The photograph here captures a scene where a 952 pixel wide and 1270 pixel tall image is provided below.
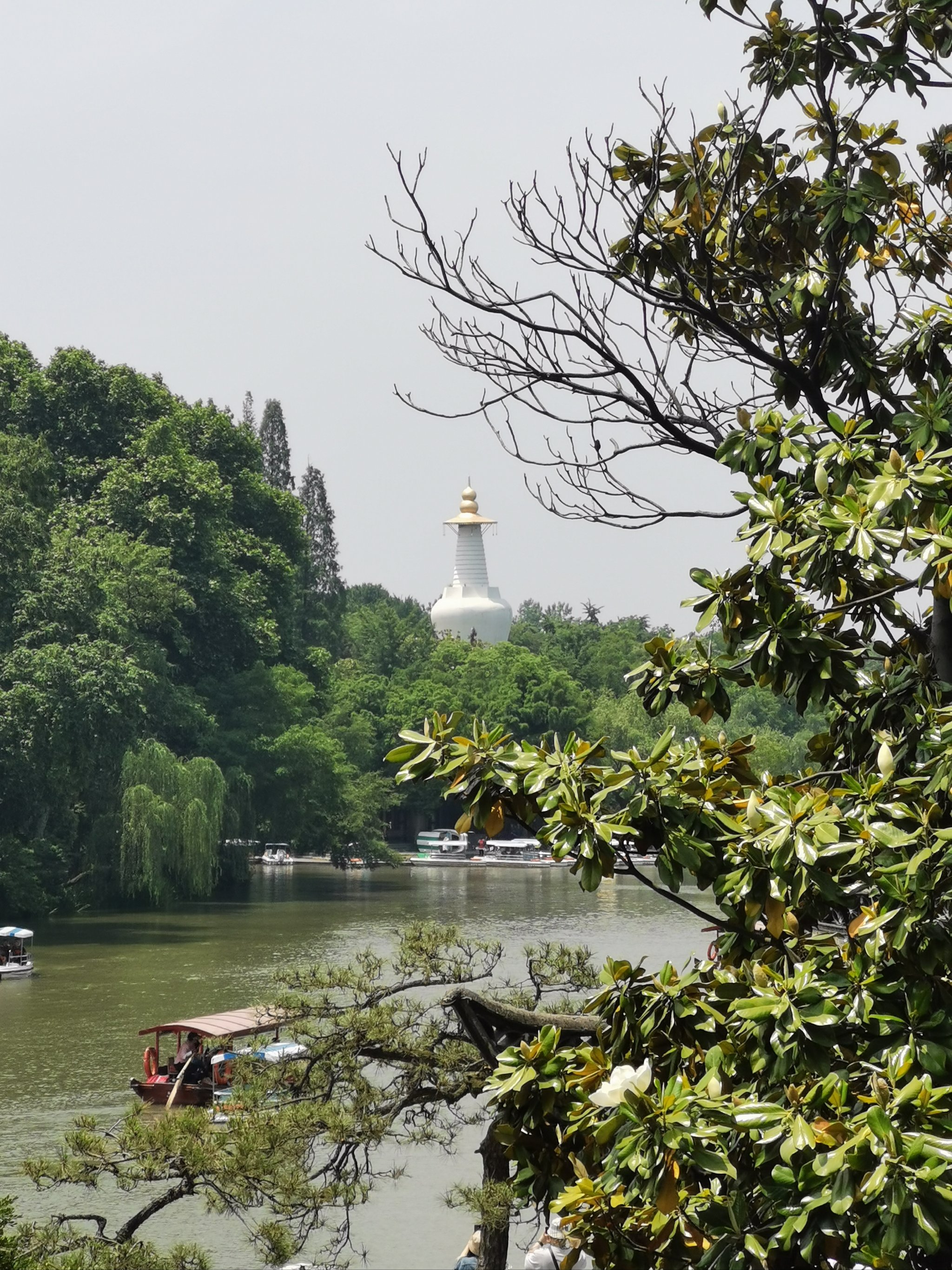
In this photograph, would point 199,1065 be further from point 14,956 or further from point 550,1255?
point 14,956

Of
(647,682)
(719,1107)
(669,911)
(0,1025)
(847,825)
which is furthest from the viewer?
(669,911)

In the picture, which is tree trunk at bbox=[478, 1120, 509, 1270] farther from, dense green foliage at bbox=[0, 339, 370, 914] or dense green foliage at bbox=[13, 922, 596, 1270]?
dense green foliage at bbox=[0, 339, 370, 914]

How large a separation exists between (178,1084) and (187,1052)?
1756mm

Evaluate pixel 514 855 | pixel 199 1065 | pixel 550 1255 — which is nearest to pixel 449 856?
pixel 514 855

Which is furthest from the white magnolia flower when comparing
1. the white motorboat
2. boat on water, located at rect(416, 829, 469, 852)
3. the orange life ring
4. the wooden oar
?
boat on water, located at rect(416, 829, 469, 852)

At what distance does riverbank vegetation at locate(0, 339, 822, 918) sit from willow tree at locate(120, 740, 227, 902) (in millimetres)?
53

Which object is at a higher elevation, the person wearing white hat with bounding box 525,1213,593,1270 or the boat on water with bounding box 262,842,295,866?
the boat on water with bounding box 262,842,295,866

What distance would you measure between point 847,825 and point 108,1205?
10989mm

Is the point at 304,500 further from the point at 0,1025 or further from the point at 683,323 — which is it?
the point at 683,323

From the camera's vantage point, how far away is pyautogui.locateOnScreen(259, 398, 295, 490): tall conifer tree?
6212 centimetres

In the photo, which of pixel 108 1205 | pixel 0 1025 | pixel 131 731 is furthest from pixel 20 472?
pixel 108 1205

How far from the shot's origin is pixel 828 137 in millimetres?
4508

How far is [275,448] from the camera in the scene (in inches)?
2461

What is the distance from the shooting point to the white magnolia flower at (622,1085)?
294 centimetres
